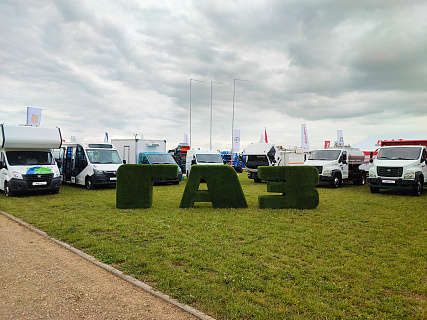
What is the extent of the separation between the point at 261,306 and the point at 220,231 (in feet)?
10.7

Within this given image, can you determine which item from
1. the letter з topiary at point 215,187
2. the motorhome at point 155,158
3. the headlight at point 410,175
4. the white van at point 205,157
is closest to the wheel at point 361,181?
the headlight at point 410,175

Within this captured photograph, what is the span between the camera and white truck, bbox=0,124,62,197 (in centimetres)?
→ 1148

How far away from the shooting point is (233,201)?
31.4 feet

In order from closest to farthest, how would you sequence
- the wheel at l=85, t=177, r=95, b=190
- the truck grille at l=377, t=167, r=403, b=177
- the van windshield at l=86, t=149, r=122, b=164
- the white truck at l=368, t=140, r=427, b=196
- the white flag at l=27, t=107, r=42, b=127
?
the white truck at l=368, t=140, r=427, b=196
the truck grille at l=377, t=167, r=403, b=177
the wheel at l=85, t=177, r=95, b=190
the van windshield at l=86, t=149, r=122, b=164
the white flag at l=27, t=107, r=42, b=127

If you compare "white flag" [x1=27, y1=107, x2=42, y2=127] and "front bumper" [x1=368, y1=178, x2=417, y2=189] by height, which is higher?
"white flag" [x1=27, y1=107, x2=42, y2=127]

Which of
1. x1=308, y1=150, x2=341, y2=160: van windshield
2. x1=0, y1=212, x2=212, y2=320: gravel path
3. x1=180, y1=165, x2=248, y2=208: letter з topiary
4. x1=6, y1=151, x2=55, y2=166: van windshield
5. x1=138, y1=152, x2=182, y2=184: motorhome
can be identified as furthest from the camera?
x1=138, y1=152, x2=182, y2=184: motorhome

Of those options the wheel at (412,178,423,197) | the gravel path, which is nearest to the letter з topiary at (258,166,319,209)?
the wheel at (412,178,423,197)

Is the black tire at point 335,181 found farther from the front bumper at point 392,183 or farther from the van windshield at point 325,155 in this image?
the front bumper at point 392,183

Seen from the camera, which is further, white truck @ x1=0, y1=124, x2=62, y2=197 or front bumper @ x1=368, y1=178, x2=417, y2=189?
front bumper @ x1=368, y1=178, x2=417, y2=189

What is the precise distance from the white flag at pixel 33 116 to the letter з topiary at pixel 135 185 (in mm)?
16620

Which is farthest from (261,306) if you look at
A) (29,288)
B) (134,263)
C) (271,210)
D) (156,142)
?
(156,142)

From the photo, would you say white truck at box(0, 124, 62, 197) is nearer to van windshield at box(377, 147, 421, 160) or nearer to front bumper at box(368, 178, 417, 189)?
front bumper at box(368, 178, 417, 189)

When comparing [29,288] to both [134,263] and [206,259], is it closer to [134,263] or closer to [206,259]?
[134,263]

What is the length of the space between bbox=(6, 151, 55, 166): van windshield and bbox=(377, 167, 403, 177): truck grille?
48.6 feet
